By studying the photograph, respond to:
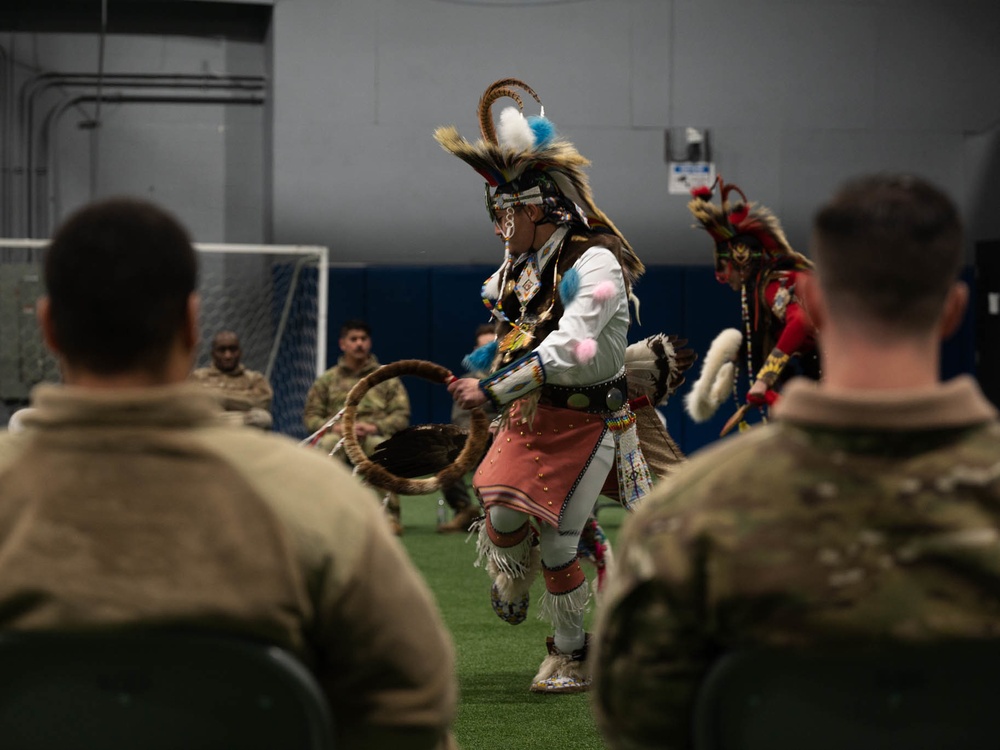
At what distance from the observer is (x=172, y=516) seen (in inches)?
49.3

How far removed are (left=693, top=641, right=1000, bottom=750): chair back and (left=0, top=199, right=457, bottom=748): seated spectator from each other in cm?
31

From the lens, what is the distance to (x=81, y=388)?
131cm

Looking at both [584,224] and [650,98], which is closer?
[584,224]

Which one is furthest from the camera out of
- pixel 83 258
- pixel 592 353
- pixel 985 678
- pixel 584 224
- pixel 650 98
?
pixel 650 98

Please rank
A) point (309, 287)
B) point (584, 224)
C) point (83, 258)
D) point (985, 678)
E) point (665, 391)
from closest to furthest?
point (985, 678)
point (83, 258)
point (584, 224)
point (665, 391)
point (309, 287)

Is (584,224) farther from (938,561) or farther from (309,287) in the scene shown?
(309,287)

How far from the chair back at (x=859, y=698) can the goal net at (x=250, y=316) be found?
27.6 ft

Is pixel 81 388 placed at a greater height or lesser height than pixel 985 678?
greater

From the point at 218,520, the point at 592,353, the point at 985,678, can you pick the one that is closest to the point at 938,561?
the point at 985,678

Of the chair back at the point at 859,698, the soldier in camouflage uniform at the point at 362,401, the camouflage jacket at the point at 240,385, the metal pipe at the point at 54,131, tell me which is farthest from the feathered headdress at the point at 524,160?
the metal pipe at the point at 54,131

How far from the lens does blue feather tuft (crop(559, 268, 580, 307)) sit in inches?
141

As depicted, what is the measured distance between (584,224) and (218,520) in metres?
2.62

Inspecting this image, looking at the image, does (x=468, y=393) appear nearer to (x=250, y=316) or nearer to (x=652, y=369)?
(x=652, y=369)

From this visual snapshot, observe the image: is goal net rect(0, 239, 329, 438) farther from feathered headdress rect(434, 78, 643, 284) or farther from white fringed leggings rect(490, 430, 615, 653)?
white fringed leggings rect(490, 430, 615, 653)
